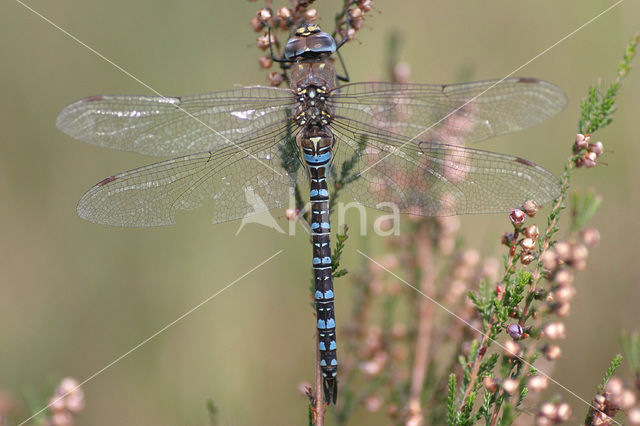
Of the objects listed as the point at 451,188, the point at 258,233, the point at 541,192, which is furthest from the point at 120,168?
the point at 541,192

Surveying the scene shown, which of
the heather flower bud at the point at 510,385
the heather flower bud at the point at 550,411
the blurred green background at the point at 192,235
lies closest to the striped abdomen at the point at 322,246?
the heather flower bud at the point at 510,385

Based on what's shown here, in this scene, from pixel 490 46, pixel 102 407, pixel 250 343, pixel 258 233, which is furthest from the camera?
pixel 490 46

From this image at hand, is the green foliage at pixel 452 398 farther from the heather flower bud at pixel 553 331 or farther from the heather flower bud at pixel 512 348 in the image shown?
the heather flower bud at pixel 553 331

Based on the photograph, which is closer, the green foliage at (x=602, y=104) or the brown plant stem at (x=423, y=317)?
the green foliage at (x=602, y=104)

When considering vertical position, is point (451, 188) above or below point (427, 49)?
below

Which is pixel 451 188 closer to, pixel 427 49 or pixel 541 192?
pixel 541 192

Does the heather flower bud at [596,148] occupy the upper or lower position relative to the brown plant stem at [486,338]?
upper

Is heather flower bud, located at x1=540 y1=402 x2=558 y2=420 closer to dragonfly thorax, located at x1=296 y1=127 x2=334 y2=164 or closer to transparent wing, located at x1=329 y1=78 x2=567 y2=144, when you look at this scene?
transparent wing, located at x1=329 y1=78 x2=567 y2=144
